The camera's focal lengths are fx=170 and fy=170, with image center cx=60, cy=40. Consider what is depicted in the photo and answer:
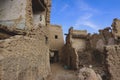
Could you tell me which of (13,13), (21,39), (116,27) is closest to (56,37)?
(116,27)

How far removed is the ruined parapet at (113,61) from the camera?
7430 mm

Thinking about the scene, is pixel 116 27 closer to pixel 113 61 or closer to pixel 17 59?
pixel 113 61

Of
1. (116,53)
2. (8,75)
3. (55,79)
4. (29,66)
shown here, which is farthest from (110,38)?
(8,75)

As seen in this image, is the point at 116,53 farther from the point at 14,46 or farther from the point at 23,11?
the point at 23,11

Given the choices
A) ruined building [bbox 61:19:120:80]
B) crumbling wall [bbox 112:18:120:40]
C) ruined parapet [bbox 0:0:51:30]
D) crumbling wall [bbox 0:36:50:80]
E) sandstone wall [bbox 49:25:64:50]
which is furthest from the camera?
sandstone wall [bbox 49:25:64:50]

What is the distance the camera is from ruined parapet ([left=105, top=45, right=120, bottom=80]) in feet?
24.4

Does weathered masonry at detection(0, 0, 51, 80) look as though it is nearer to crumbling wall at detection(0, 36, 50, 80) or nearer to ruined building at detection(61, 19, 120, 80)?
crumbling wall at detection(0, 36, 50, 80)

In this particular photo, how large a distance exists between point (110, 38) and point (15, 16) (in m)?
13.1

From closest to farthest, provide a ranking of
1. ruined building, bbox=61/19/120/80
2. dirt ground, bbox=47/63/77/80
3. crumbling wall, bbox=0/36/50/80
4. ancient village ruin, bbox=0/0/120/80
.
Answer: crumbling wall, bbox=0/36/50/80, ancient village ruin, bbox=0/0/120/80, dirt ground, bbox=47/63/77/80, ruined building, bbox=61/19/120/80

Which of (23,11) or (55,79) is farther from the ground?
(23,11)

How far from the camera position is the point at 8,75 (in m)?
5.39

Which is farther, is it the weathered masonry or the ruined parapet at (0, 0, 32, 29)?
the ruined parapet at (0, 0, 32, 29)

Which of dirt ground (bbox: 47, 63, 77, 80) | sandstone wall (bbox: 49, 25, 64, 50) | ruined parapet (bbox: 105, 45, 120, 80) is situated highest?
sandstone wall (bbox: 49, 25, 64, 50)

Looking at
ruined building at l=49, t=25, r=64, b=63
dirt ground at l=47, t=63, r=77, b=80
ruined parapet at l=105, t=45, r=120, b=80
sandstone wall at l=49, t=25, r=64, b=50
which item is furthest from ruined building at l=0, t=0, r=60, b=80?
sandstone wall at l=49, t=25, r=64, b=50
